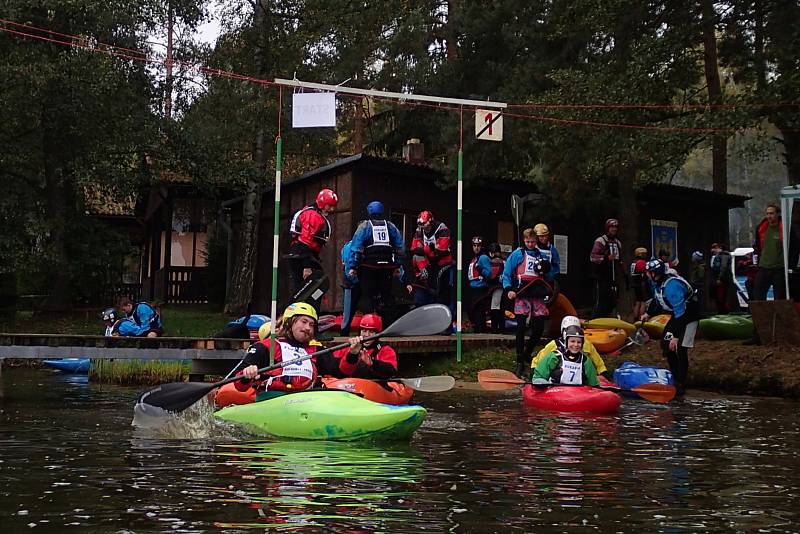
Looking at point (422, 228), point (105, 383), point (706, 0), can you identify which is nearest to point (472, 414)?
point (422, 228)

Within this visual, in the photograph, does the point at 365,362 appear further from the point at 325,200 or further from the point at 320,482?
the point at 325,200

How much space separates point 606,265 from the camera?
16.9m

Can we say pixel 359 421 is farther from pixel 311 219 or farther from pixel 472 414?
pixel 311 219

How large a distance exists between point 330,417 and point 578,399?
3376 millimetres

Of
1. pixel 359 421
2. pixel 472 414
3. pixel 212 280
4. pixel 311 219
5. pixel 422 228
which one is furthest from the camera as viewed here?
pixel 212 280

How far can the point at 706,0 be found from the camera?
16297 millimetres

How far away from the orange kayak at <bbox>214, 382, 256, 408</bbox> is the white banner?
3199 mm

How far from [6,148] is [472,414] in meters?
14.7

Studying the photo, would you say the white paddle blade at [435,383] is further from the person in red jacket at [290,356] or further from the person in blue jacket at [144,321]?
the person in blue jacket at [144,321]

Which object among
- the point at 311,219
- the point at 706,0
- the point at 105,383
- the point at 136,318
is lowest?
the point at 105,383

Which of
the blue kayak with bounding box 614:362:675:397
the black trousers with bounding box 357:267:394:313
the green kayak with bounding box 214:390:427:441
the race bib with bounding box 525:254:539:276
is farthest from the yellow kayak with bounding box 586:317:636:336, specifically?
the green kayak with bounding box 214:390:427:441

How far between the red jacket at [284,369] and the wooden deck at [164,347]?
3178mm

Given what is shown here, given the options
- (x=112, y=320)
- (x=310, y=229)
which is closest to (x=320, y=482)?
(x=310, y=229)

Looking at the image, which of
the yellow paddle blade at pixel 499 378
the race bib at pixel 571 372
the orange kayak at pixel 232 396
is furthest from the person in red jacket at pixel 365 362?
the yellow paddle blade at pixel 499 378
